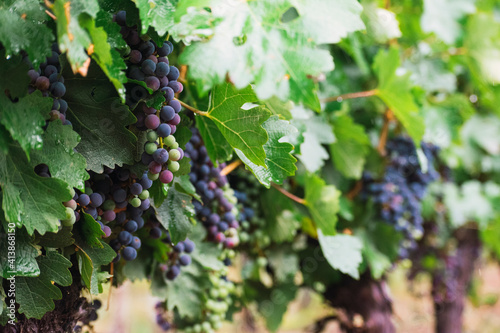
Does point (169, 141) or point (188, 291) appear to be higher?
point (169, 141)

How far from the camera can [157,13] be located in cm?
61

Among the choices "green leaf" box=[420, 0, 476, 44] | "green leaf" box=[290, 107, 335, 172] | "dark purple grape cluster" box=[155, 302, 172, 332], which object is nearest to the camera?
"green leaf" box=[290, 107, 335, 172]

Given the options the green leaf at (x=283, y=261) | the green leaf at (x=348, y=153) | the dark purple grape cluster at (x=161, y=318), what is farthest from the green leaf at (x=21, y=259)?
the green leaf at (x=348, y=153)

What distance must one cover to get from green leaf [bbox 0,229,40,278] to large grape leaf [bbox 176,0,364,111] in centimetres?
32

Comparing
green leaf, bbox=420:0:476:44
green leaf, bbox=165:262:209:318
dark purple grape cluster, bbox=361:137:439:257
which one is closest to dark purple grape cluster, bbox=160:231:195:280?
green leaf, bbox=165:262:209:318

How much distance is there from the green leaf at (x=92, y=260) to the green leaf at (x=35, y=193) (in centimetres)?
9

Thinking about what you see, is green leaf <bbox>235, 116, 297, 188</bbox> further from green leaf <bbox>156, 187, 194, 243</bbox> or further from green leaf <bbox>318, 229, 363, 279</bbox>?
green leaf <bbox>318, 229, 363, 279</bbox>

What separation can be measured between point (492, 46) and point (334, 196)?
39.5 inches

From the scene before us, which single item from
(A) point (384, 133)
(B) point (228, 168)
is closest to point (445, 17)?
(A) point (384, 133)

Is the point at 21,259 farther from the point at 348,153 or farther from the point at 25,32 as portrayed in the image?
the point at 348,153

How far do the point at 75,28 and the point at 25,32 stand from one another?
8 centimetres

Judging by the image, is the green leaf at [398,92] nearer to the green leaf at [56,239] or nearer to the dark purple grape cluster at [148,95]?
the dark purple grape cluster at [148,95]

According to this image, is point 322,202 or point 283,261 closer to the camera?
point 322,202

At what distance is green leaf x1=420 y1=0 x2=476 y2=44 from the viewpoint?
1380mm
